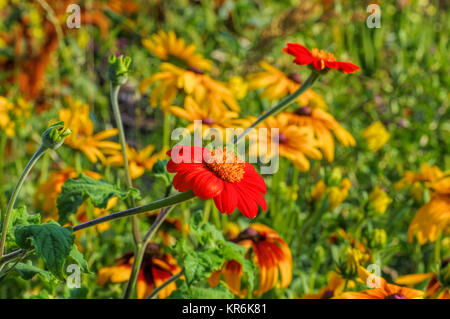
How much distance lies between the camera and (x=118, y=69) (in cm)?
67

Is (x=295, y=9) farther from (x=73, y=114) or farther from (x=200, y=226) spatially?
(x=200, y=226)

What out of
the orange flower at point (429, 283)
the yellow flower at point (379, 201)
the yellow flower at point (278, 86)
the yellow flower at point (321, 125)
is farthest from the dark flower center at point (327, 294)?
the yellow flower at point (278, 86)

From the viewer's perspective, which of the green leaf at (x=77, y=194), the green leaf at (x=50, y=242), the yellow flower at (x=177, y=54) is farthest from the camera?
the yellow flower at (x=177, y=54)

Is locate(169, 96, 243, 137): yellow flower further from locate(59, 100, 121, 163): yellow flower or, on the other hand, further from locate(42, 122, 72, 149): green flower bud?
locate(42, 122, 72, 149): green flower bud

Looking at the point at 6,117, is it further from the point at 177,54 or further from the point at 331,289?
the point at 331,289

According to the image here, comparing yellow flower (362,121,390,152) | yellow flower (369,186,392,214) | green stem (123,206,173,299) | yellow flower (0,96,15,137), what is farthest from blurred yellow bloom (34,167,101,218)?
yellow flower (362,121,390,152)

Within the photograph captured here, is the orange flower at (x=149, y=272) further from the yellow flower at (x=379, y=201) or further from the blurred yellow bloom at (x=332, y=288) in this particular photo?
the yellow flower at (x=379, y=201)

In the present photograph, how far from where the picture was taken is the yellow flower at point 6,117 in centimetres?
106

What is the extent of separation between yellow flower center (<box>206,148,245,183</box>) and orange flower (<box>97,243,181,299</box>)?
0.33 metres

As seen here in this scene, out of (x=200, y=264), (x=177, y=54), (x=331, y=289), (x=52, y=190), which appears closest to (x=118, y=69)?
(x=200, y=264)

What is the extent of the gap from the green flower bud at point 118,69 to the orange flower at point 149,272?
311 mm

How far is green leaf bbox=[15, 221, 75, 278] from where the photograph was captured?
18.8 inches

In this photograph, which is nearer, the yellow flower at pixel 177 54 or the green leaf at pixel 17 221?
the green leaf at pixel 17 221

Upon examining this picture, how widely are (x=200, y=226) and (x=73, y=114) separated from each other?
1.59 ft
